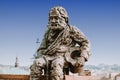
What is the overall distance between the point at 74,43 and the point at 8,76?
6.54ft

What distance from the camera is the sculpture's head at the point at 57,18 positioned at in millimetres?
11445

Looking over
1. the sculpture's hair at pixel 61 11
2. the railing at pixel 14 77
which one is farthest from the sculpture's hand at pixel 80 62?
the railing at pixel 14 77

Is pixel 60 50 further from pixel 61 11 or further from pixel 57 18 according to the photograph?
pixel 61 11

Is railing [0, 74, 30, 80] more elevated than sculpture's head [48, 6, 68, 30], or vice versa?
sculpture's head [48, 6, 68, 30]

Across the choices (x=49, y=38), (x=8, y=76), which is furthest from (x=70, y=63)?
(x=8, y=76)

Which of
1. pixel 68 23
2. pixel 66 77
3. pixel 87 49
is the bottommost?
pixel 66 77

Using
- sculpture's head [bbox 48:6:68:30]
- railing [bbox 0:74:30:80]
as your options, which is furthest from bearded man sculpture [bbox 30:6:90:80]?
railing [bbox 0:74:30:80]

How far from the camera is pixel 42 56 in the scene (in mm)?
11242

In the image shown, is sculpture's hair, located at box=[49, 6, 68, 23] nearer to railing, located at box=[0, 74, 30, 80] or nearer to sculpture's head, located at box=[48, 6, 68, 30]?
sculpture's head, located at box=[48, 6, 68, 30]

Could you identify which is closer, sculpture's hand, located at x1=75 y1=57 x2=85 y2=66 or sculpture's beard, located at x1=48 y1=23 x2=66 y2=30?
sculpture's hand, located at x1=75 y1=57 x2=85 y2=66

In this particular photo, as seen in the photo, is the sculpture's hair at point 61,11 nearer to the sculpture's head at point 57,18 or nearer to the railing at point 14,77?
the sculpture's head at point 57,18

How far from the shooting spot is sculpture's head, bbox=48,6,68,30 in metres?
11.4

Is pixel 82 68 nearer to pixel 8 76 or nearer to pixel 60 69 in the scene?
pixel 60 69

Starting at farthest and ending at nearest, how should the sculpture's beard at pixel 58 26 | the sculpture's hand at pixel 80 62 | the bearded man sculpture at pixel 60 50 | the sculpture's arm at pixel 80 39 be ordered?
1. the sculpture's beard at pixel 58 26
2. the sculpture's arm at pixel 80 39
3. the sculpture's hand at pixel 80 62
4. the bearded man sculpture at pixel 60 50
